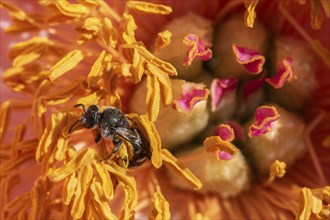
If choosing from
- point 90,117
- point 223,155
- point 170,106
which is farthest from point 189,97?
point 90,117

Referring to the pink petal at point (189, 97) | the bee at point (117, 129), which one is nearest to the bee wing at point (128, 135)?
the bee at point (117, 129)

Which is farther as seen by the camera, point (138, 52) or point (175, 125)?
point (175, 125)

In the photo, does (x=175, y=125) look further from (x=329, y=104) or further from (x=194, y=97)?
(x=329, y=104)

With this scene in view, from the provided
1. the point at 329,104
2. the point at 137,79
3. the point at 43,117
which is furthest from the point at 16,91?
the point at 329,104

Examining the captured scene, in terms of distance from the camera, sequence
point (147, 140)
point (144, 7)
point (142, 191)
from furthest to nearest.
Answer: point (142, 191) < point (144, 7) < point (147, 140)

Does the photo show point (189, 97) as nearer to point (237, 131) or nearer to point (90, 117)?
point (237, 131)
